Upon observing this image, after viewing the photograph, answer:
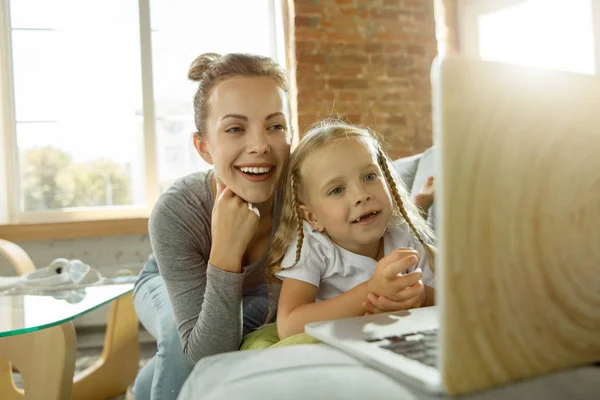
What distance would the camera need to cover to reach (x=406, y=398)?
1.33ft

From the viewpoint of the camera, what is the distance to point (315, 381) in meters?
0.42

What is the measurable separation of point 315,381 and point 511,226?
0.59 feet

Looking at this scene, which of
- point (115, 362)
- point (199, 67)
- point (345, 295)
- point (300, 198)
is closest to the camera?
point (345, 295)

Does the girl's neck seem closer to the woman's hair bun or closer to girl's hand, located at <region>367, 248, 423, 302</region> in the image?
girl's hand, located at <region>367, 248, 423, 302</region>

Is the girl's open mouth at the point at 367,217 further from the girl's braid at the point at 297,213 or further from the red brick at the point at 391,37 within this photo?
the red brick at the point at 391,37

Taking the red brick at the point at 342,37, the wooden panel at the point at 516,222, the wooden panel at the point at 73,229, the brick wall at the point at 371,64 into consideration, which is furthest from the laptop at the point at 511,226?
the red brick at the point at 342,37

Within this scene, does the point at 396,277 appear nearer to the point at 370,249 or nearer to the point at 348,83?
the point at 370,249

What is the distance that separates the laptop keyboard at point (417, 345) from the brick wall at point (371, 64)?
3.12 meters

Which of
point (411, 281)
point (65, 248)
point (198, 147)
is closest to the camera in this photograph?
point (411, 281)

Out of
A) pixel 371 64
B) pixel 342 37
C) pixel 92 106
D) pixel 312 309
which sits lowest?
pixel 312 309

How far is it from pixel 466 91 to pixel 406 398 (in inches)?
8.6

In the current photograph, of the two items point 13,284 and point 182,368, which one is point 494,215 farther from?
point 13,284

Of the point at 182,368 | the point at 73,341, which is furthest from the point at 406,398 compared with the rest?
the point at 73,341

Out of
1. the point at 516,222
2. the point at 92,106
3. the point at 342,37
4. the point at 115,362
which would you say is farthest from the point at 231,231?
the point at 342,37
